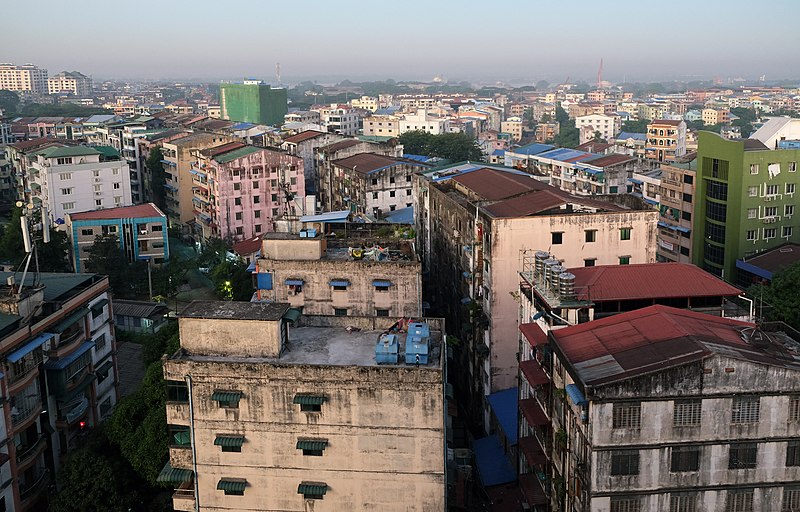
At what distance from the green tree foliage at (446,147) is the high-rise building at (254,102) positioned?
52963 mm

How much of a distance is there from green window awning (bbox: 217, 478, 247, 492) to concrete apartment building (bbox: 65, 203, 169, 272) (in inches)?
1194

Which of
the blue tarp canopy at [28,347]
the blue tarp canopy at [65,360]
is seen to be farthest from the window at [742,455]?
the blue tarp canopy at [65,360]

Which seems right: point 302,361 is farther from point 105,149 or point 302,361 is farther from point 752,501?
point 105,149

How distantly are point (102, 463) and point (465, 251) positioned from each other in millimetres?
14516

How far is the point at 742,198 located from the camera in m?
39.2

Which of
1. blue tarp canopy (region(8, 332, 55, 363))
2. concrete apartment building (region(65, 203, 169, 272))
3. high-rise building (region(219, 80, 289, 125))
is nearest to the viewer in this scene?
blue tarp canopy (region(8, 332, 55, 363))

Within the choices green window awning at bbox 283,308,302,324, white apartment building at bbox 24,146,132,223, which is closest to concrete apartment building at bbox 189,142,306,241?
white apartment building at bbox 24,146,132,223

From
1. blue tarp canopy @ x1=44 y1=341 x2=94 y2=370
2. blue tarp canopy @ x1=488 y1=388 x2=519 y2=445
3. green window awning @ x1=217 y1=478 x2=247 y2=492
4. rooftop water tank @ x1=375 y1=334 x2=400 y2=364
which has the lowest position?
blue tarp canopy @ x1=488 y1=388 x2=519 y2=445

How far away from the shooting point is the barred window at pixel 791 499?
1580 cm

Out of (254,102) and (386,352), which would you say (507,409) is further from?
(254,102)

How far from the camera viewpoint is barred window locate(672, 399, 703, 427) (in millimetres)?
15305

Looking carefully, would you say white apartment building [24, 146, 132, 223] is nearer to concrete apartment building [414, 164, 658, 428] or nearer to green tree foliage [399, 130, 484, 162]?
concrete apartment building [414, 164, 658, 428]

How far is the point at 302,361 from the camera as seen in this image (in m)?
17.2

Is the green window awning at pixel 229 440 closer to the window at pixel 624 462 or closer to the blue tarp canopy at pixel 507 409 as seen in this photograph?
the window at pixel 624 462
